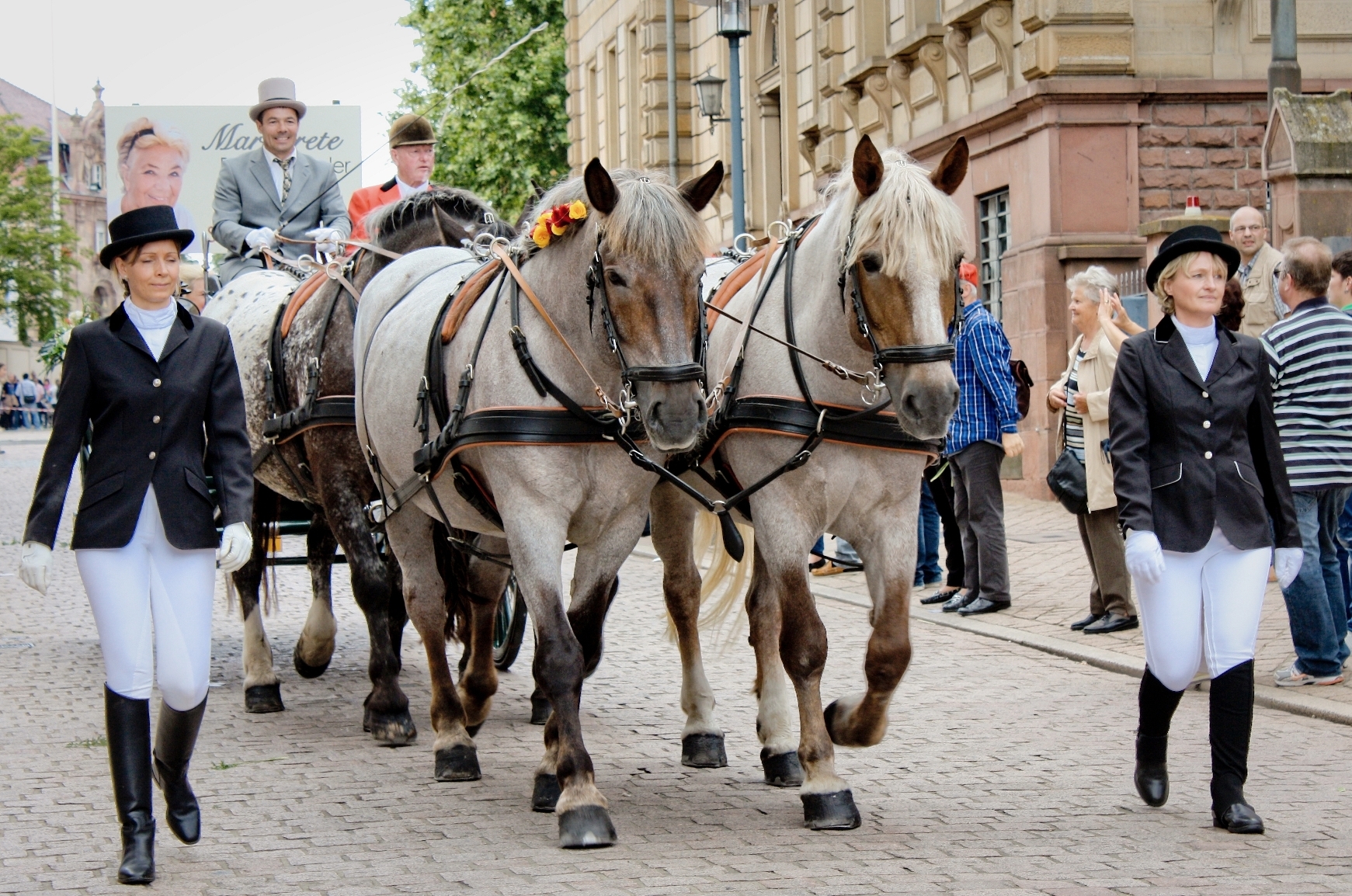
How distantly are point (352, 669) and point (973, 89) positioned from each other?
1234 cm

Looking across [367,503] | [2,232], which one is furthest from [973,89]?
[2,232]

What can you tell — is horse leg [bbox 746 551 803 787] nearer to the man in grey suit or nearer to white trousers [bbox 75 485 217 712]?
white trousers [bbox 75 485 217 712]

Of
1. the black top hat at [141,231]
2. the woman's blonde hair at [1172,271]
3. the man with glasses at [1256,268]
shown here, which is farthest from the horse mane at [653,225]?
the man with glasses at [1256,268]

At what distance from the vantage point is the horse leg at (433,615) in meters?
6.79

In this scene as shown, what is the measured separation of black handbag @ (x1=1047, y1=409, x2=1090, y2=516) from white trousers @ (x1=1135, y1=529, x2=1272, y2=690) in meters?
4.26

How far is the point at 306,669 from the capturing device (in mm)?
9164

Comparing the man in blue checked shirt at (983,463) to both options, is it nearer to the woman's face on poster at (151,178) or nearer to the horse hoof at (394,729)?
the horse hoof at (394,729)

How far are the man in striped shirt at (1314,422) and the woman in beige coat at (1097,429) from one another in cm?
153

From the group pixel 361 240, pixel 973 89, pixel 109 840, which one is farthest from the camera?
pixel 973 89

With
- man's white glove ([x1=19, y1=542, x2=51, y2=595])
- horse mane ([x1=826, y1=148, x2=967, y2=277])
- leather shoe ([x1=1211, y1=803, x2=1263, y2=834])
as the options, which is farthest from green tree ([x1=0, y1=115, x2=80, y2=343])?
leather shoe ([x1=1211, y1=803, x2=1263, y2=834])

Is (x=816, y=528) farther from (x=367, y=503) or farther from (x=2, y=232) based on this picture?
(x=2, y=232)

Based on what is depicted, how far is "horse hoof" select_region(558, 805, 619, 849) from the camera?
5531 millimetres

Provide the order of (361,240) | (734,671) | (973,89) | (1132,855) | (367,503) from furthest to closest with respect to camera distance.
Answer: (973,89), (734,671), (361,240), (367,503), (1132,855)

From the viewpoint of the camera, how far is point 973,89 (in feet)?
Result: 64.2
